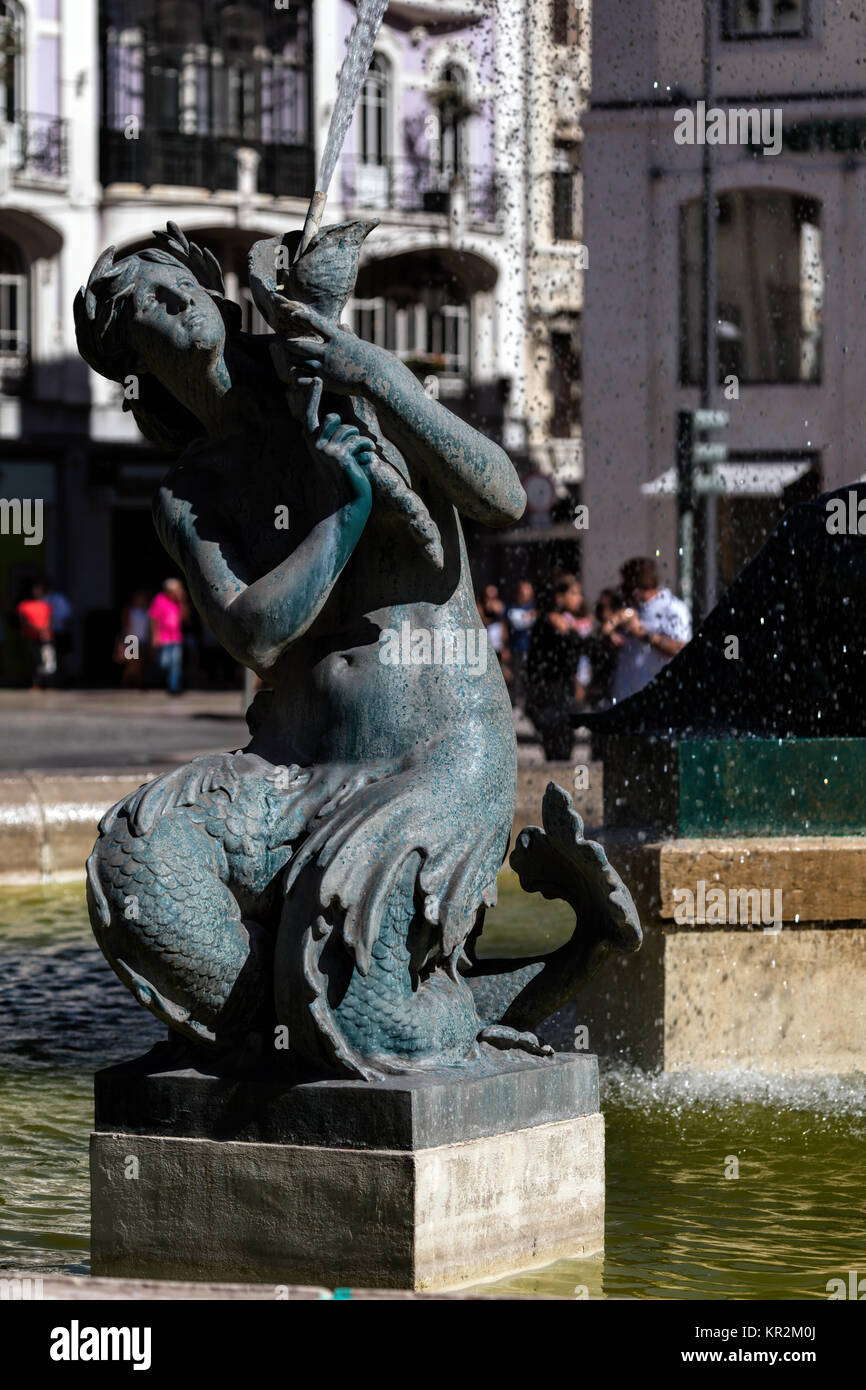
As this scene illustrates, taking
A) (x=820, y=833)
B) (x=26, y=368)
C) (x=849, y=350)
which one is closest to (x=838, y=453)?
(x=849, y=350)

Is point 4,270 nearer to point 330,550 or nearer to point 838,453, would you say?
point 838,453

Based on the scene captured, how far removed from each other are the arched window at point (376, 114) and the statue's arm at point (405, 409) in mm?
40361

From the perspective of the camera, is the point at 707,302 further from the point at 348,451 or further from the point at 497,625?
the point at 348,451

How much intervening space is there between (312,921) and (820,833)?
2894 millimetres

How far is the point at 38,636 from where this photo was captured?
32.9m

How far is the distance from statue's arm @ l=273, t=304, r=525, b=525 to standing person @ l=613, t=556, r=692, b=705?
7077 millimetres

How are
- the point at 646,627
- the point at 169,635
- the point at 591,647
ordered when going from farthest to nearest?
1. the point at 169,635
2. the point at 591,647
3. the point at 646,627

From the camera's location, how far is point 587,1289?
4.18m

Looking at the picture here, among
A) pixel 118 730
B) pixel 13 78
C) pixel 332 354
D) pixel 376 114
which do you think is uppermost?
pixel 376 114

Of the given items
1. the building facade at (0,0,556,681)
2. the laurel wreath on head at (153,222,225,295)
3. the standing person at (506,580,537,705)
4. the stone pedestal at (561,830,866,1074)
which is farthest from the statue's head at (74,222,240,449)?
the building facade at (0,0,556,681)

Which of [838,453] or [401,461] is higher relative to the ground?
[838,453]

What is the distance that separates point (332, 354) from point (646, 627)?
7.34 meters

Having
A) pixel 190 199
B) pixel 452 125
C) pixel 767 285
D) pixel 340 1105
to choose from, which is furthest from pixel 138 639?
pixel 340 1105

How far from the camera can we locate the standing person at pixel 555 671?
1416 cm
